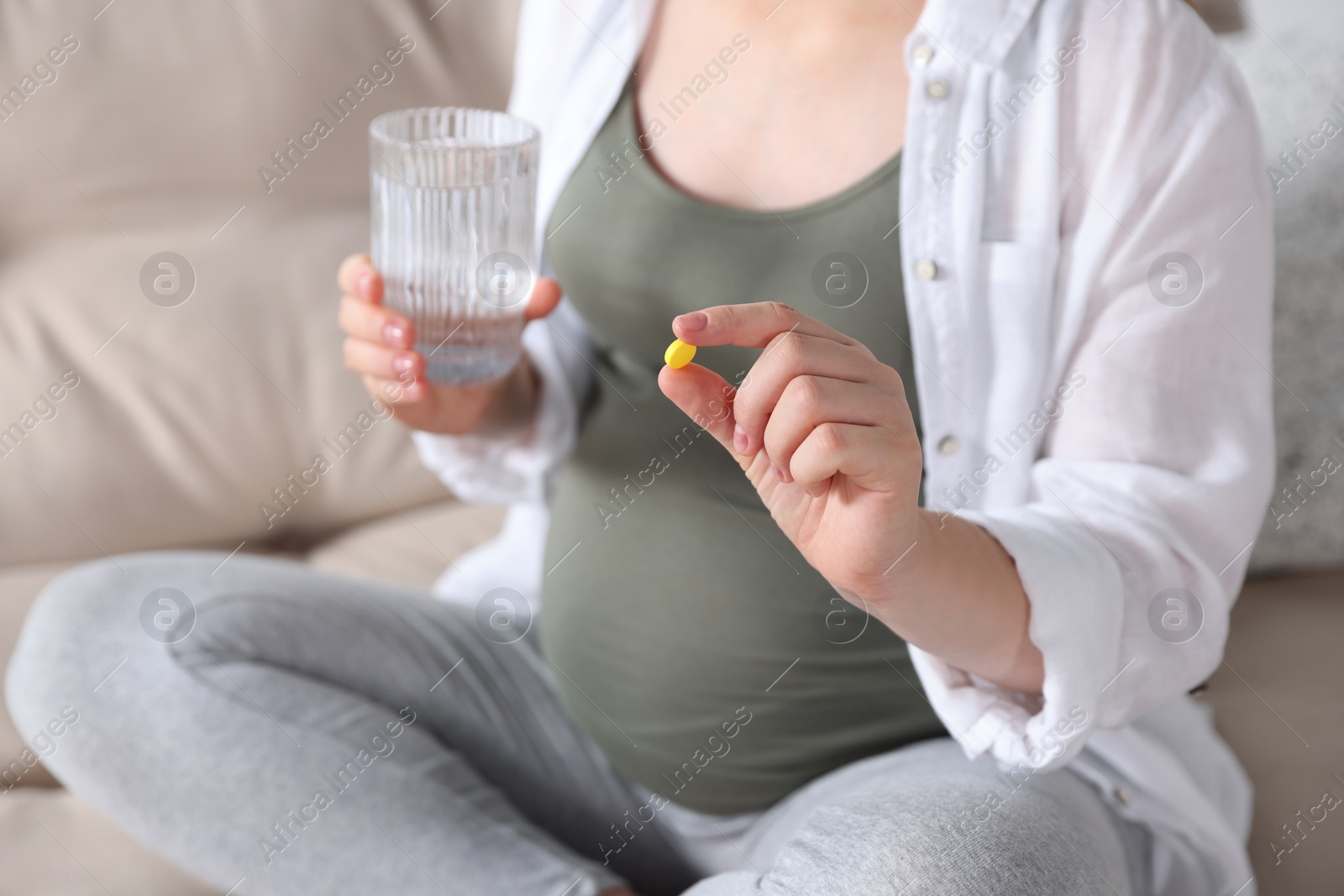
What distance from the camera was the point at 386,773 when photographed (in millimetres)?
718

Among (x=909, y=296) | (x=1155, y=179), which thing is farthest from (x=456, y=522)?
(x=1155, y=179)

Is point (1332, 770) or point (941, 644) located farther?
point (1332, 770)

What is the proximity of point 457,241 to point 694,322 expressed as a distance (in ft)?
0.84

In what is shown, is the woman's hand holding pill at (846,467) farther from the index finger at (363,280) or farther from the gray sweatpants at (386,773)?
the index finger at (363,280)

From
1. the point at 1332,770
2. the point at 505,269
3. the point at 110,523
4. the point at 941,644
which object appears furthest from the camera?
the point at 110,523

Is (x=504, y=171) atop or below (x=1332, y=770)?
atop

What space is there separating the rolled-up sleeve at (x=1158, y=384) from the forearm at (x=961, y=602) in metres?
0.02

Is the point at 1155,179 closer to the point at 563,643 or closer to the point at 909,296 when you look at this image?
the point at 909,296

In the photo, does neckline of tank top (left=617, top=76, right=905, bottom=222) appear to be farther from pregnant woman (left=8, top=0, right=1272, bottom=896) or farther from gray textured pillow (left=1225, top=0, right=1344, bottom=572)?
gray textured pillow (left=1225, top=0, right=1344, bottom=572)

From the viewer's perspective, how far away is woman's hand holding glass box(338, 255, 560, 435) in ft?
2.23

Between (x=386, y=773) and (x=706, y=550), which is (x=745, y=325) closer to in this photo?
(x=706, y=550)

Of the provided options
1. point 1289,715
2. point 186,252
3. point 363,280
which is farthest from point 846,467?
point 186,252

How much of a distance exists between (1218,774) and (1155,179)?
41 centimetres

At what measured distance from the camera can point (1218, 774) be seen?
76 centimetres
